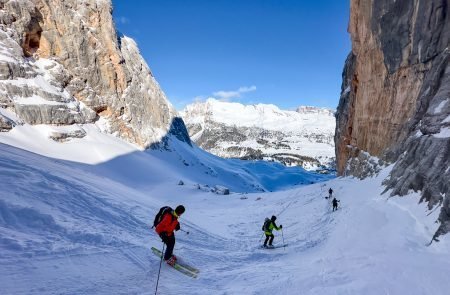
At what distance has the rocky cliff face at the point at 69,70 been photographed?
2197 inches

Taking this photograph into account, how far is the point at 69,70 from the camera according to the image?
67250mm

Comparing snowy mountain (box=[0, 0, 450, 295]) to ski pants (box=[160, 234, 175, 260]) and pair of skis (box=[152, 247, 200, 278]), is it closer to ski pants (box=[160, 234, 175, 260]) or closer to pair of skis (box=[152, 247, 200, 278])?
pair of skis (box=[152, 247, 200, 278])

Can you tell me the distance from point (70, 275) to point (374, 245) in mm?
10045

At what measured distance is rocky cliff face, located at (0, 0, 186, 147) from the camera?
5581 centimetres

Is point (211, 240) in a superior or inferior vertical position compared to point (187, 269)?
superior

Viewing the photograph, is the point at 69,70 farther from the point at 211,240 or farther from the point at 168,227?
the point at 168,227

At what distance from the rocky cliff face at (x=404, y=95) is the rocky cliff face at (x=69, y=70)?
145 ft

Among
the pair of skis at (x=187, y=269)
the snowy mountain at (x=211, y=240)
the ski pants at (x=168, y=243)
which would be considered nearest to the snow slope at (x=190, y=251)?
the snowy mountain at (x=211, y=240)

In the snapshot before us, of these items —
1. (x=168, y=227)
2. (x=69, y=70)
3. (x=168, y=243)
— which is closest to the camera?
(x=168, y=227)

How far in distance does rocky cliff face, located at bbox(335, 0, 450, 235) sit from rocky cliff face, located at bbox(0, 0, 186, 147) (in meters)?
44.2

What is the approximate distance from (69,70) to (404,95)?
5712cm

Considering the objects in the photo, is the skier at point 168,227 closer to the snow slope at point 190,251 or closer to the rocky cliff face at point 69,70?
the snow slope at point 190,251

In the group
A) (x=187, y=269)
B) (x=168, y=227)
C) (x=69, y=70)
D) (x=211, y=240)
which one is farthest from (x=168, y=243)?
(x=69, y=70)

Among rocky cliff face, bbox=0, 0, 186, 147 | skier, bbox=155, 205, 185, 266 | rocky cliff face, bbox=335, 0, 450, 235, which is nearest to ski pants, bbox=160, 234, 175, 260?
skier, bbox=155, 205, 185, 266
